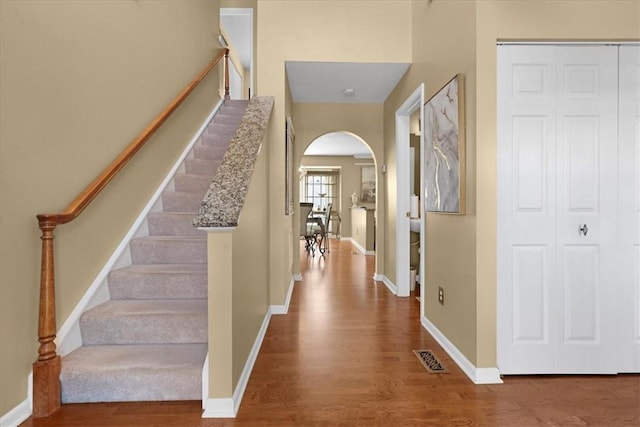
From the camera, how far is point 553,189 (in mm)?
2057

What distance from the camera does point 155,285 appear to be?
2160 millimetres

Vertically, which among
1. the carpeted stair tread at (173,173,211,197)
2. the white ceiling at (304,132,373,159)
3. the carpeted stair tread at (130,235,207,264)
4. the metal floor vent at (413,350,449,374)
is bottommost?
the metal floor vent at (413,350,449,374)

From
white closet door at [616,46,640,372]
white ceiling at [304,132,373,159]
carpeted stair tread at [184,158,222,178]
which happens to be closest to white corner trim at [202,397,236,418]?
carpeted stair tread at [184,158,222,178]

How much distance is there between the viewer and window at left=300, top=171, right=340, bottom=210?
424 inches

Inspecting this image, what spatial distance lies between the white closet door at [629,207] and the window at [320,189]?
8782 mm

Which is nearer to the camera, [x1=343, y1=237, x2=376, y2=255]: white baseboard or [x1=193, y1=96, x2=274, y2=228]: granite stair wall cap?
[x1=193, y1=96, x2=274, y2=228]: granite stair wall cap

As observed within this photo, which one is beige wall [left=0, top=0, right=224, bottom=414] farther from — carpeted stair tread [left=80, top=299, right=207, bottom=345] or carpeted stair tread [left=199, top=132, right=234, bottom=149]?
carpeted stair tread [left=199, top=132, right=234, bottom=149]

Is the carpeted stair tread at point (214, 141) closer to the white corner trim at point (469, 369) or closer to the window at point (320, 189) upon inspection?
the white corner trim at point (469, 369)

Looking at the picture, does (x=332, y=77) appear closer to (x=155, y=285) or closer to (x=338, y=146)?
(x=155, y=285)

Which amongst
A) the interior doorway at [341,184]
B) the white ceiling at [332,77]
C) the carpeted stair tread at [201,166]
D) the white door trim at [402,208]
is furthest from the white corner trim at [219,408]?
the interior doorway at [341,184]

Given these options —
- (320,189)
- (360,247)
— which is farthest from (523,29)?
(320,189)

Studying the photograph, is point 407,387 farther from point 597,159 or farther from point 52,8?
point 52,8

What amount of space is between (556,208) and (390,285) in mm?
2433

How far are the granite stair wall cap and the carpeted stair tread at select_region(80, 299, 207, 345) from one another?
724mm
